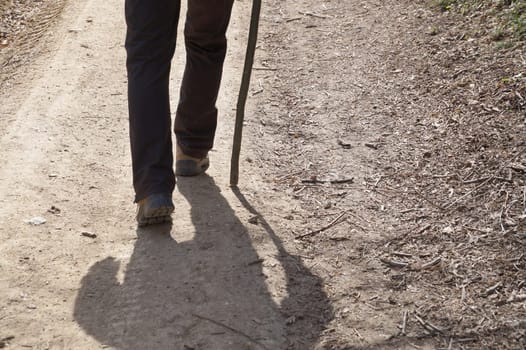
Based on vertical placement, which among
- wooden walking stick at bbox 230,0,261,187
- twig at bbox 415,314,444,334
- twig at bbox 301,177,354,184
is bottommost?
twig at bbox 301,177,354,184

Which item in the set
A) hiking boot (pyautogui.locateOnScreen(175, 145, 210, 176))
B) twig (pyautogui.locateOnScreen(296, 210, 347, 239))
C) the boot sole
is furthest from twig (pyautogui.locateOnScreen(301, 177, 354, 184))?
the boot sole

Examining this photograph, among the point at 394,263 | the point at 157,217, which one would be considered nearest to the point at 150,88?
the point at 157,217

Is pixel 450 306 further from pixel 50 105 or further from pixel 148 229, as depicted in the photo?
pixel 50 105

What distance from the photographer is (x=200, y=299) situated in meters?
3.54

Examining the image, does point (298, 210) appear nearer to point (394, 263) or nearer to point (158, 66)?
point (394, 263)

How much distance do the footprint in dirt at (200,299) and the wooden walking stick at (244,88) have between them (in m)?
0.49

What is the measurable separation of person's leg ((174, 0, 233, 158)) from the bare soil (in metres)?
0.26

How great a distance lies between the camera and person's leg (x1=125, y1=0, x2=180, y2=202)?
3.78m

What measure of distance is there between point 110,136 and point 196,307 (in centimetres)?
212

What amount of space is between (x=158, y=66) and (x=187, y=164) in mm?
921

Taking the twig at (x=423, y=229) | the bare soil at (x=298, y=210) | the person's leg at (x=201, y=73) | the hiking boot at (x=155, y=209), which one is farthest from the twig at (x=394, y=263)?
the person's leg at (x=201, y=73)

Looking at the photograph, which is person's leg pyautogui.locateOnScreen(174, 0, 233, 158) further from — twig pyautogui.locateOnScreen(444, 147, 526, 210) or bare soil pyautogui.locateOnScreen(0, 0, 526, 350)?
twig pyautogui.locateOnScreen(444, 147, 526, 210)

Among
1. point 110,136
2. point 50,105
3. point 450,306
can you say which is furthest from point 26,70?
point 450,306

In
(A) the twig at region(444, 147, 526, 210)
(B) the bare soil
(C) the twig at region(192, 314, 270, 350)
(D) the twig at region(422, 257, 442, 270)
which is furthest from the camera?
(A) the twig at region(444, 147, 526, 210)
